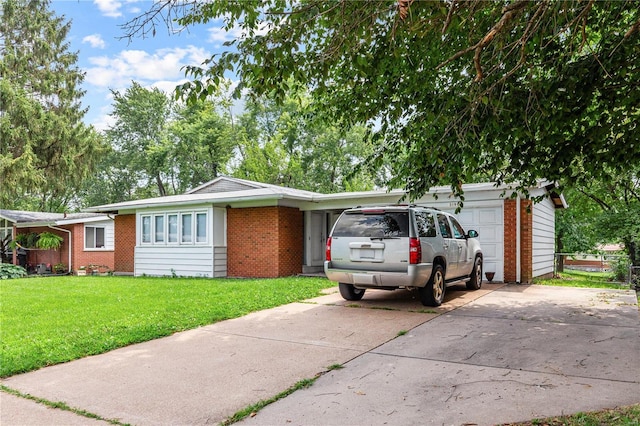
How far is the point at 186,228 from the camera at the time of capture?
16.4 meters

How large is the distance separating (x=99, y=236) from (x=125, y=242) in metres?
4.88

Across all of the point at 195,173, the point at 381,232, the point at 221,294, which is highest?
the point at 195,173

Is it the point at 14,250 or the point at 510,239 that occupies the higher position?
the point at 510,239

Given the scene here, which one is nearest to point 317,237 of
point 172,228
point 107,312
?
point 172,228

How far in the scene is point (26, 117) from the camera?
816 inches

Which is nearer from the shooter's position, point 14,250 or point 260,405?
point 260,405

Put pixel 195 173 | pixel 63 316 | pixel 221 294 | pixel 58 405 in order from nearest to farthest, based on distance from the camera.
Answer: pixel 58 405
pixel 63 316
pixel 221 294
pixel 195 173

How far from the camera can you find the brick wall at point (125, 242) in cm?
1850

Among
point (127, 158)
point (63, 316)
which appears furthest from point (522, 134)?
point (127, 158)

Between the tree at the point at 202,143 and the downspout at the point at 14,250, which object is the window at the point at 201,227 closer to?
the downspout at the point at 14,250

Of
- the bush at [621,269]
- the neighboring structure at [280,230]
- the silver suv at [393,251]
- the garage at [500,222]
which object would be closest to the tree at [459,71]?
the silver suv at [393,251]

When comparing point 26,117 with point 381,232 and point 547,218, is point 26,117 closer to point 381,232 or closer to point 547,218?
point 381,232

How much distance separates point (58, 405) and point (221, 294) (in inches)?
251

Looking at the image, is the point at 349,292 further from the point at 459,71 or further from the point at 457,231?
the point at 459,71
